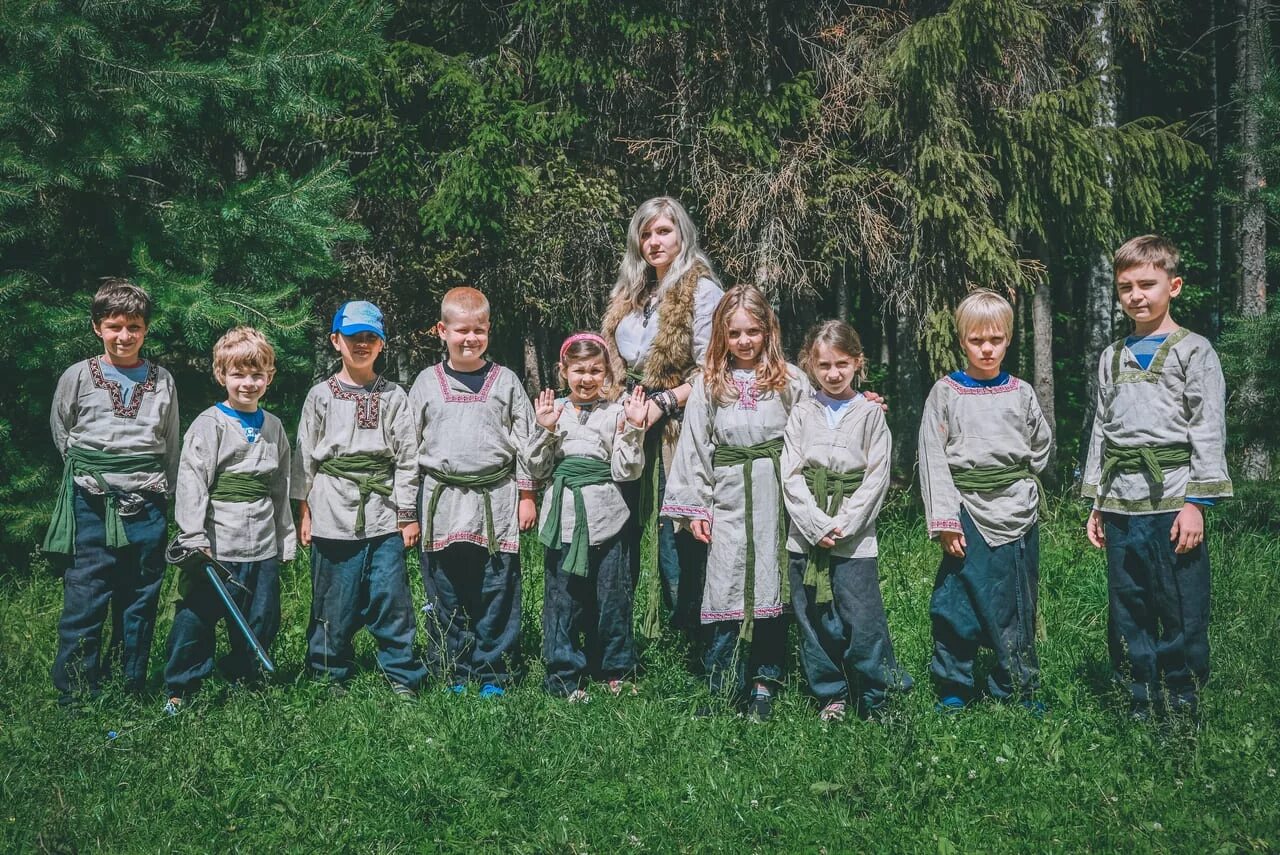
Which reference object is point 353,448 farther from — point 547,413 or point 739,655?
point 739,655

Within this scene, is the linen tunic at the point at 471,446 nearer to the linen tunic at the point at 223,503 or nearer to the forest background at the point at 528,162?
the linen tunic at the point at 223,503

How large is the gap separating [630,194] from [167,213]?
13.9ft

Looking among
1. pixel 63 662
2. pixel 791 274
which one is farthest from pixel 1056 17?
pixel 63 662

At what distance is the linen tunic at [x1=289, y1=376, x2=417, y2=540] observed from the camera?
479 cm

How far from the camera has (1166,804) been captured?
358 centimetres

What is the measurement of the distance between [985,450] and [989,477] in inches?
4.8

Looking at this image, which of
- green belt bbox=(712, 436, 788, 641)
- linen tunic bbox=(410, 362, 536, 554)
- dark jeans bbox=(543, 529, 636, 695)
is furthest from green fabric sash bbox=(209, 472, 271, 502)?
green belt bbox=(712, 436, 788, 641)

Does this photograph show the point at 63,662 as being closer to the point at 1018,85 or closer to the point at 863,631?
the point at 863,631

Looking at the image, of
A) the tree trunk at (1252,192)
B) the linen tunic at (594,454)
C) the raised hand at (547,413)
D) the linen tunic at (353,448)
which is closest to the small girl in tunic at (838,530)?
the linen tunic at (594,454)

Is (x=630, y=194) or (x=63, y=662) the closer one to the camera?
(x=63, y=662)

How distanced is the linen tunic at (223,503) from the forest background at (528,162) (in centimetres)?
126

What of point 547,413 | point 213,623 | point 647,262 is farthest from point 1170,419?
point 213,623

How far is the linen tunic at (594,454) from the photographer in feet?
15.4

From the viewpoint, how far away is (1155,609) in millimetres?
4234
